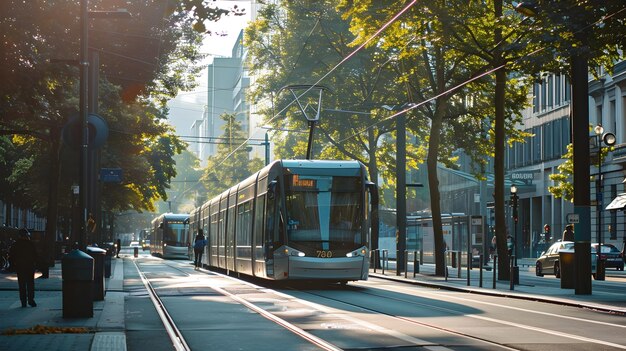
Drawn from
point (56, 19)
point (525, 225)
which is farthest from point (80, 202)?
point (525, 225)

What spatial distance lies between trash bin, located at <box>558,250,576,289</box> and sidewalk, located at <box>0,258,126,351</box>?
10917 millimetres

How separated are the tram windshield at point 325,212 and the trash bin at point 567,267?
504 cm

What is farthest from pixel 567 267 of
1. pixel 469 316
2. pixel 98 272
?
pixel 98 272

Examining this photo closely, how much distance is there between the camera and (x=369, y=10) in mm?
33969

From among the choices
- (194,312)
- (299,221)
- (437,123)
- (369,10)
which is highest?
(369,10)

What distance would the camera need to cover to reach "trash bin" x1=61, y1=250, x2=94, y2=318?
17672mm

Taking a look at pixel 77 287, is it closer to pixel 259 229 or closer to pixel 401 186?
pixel 259 229

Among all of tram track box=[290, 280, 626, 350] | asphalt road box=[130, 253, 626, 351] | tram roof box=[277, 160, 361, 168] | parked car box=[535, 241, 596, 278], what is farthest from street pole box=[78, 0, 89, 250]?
parked car box=[535, 241, 596, 278]

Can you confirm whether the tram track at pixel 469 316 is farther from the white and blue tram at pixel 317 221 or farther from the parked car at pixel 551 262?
the parked car at pixel 551 262

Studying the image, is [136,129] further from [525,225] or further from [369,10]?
[525,225]

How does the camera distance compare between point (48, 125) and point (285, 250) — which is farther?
point (48, 125)

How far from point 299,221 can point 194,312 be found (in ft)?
27.1

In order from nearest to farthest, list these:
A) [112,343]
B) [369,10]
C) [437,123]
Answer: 1. [112,343]
2. [369,10]
3. [437,123]

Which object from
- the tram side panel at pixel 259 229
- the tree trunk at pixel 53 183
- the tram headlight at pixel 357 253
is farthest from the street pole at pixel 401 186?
the tram headlight at pixel 357 253
